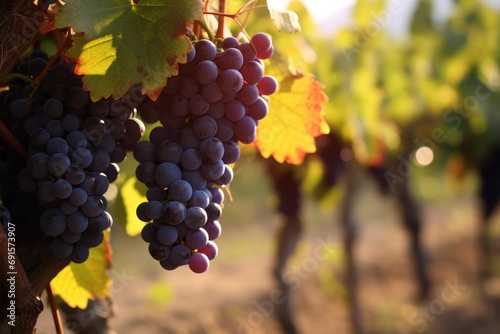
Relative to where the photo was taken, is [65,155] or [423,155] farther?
[423,155]

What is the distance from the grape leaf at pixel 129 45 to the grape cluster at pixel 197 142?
6 centimetres

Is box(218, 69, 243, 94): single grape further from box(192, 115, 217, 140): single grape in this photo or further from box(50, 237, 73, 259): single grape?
box(50, 237, 73, 259): single grape

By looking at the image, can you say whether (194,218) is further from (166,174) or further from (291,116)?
(291,116)

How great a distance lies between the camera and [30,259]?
91cm

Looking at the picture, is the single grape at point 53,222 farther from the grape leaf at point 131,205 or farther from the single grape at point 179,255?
the grape leaf at point 131,205

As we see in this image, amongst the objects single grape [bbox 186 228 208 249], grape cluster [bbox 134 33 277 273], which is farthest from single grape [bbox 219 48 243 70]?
single grape [bbox 186 228 208 249]

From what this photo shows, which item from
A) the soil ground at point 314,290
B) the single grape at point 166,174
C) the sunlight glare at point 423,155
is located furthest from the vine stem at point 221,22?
the sunlight glare at point 423,155

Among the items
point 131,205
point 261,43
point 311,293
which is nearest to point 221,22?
point 261,43

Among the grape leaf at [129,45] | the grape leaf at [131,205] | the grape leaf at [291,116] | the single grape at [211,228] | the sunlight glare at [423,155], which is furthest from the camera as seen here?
the sunlight glare at [423,155]

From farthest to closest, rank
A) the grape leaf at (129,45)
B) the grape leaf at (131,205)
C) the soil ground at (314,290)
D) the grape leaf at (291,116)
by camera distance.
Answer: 1. the soil ground at (314,290)
2. the grape leaf at (131,205)
3. the grape leaf at (291,116)
4. the grape leaf at (129,45)

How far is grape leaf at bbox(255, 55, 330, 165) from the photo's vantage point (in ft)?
3.28

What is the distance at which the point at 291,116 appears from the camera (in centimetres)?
102

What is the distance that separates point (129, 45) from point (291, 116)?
1.08 ft

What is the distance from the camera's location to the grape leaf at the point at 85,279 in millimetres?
1085
